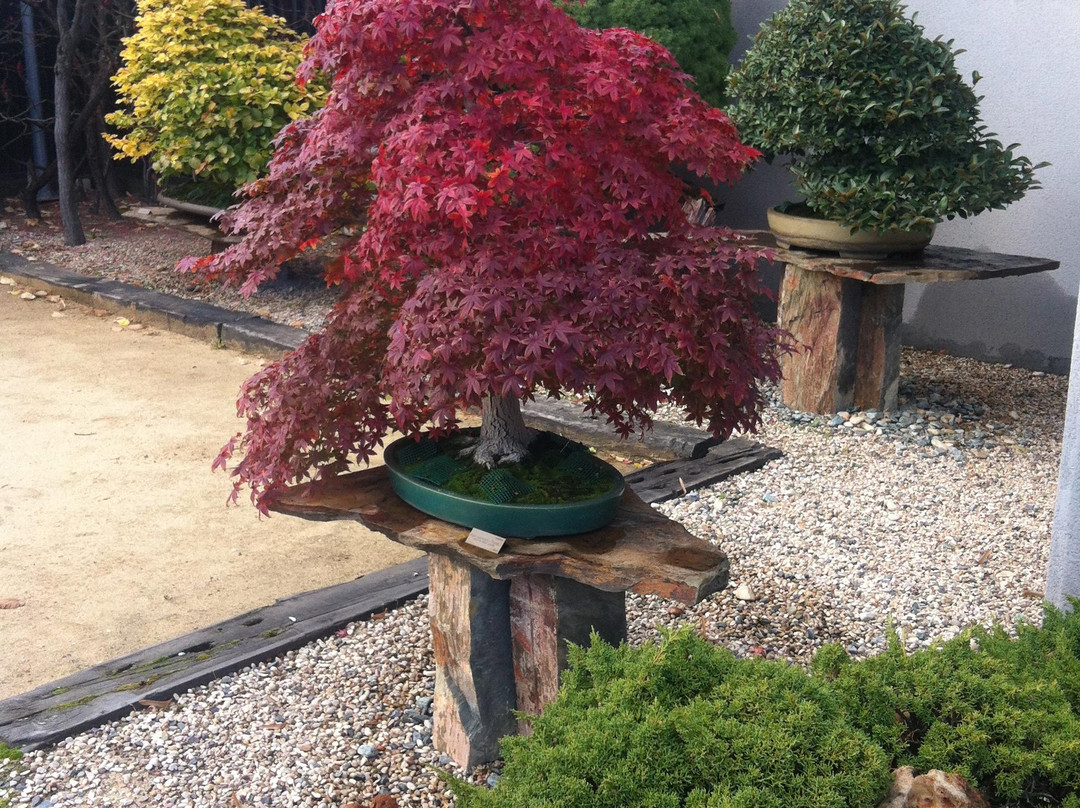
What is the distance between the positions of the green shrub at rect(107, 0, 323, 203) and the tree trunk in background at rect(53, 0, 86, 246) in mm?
1128

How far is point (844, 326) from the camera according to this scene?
15.4 feet

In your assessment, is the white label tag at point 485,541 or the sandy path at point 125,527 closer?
the white label tag at point 485,541

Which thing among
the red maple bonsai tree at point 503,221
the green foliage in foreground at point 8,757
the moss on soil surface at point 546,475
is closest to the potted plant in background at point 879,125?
the red maple bonsai tree at point 503,221

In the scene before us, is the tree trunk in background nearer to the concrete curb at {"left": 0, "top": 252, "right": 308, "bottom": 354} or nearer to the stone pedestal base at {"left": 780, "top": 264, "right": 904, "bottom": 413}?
the concrete curb at {"left": 0, "top": 252, "right": 308, "bottom": 354}

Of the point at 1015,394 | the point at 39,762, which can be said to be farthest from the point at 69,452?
the point at 1015,394

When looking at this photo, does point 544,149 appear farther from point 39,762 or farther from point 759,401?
point 39,762

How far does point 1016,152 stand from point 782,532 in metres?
2.97

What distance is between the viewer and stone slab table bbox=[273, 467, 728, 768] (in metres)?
2.27

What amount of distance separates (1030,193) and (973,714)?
14.0ft

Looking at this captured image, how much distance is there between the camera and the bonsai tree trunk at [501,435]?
8.24ft

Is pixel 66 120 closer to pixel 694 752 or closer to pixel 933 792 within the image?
pixel 694 752

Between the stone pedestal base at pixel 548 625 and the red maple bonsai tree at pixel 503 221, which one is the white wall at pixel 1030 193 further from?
the stone pedestal base at pixel 548 625

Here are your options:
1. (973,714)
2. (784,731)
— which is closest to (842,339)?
(973,714)

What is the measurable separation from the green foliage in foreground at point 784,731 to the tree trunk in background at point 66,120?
702 centimetres
